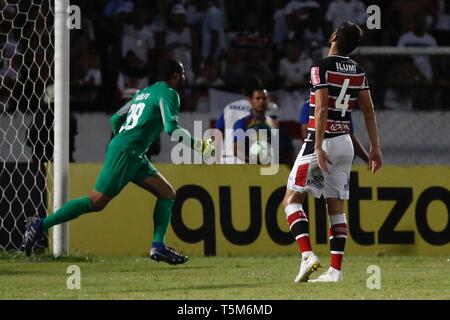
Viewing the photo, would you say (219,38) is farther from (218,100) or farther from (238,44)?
(218,100)

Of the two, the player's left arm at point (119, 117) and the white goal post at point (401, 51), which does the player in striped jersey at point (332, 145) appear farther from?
the white goal post at point (401, 51)

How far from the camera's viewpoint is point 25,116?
14.3 metres

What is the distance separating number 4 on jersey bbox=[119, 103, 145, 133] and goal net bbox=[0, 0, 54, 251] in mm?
1943

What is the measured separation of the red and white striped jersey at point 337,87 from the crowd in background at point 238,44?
5633 mm

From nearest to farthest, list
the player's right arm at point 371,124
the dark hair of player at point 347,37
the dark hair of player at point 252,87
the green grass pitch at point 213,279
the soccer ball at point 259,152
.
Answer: the green grass pitch at point 213,279
the dark hair of player at point 347,37
the player's right arm at point 371,124
the soccer ball at point 259,152
the dark hair of player at point 252,87

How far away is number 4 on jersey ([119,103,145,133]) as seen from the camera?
436 inches

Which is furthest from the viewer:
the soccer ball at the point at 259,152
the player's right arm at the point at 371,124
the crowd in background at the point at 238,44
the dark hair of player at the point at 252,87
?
the crowd in background at the point at 238,44

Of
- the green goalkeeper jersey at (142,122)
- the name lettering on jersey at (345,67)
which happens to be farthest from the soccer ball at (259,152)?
the name lettering on jersey at (345,67)

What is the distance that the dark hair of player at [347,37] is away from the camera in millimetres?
9531

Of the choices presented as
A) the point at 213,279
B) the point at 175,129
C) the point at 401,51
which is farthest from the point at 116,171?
the point at 401,51

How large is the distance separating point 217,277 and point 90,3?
8861mm
